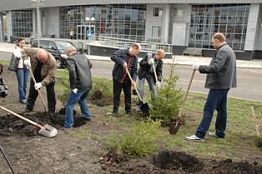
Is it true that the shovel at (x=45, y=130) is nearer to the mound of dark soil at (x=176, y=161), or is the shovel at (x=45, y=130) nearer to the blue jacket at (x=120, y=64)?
the mound of dark soil at (x=176, y=161)

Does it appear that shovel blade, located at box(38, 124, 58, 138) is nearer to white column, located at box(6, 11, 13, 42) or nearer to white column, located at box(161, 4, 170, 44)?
white column, located at box(161, 4, 170, 44)

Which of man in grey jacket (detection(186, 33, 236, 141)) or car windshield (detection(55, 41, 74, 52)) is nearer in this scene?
man in grey jacket (detection(186, 33, 236, 141))

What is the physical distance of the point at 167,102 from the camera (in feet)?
24.2

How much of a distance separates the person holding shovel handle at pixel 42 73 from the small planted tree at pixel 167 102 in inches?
83.1

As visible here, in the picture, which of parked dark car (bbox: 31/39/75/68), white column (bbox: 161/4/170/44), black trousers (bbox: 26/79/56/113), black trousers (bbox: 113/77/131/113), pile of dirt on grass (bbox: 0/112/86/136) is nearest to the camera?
pile of dirt on grass (bbox: 0/112/86/136)

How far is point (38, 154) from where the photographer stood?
5355 millimetres

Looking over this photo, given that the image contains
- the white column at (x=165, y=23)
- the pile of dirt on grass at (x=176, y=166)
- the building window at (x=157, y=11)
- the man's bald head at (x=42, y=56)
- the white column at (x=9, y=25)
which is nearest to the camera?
the pile of dirt on grass at (x=176, y=166)

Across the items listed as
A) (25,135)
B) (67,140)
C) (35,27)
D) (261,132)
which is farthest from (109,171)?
(35,27)

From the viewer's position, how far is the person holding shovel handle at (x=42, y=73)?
720cm

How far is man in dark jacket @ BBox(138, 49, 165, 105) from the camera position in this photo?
27.8 feet

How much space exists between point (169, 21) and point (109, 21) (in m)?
8.40

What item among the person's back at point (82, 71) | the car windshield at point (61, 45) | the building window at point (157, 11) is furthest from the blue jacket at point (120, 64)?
the building window at point (157, 11)

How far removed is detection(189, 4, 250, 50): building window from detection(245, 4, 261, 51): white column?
558 millimetres

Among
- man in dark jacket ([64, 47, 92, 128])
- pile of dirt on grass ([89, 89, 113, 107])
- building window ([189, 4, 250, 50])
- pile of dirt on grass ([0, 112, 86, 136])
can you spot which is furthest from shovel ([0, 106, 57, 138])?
building window ([189, 4, 250, 50])
